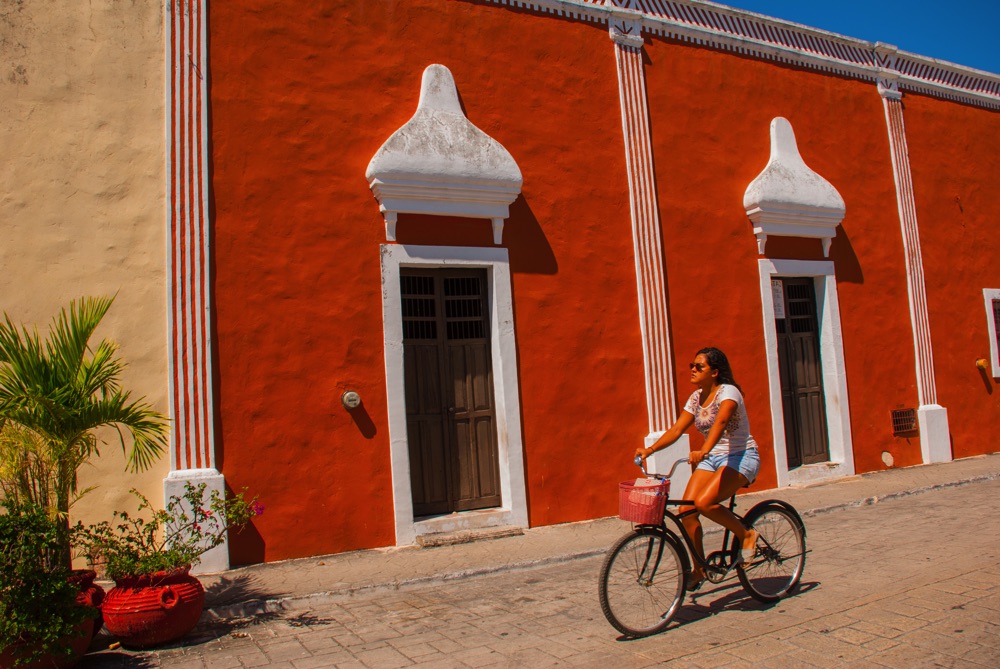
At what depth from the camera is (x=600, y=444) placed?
321 inches

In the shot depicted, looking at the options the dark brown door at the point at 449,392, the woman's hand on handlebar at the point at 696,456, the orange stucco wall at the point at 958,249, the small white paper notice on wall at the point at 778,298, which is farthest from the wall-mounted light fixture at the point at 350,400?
the orange stucco wall at the point at 958,249

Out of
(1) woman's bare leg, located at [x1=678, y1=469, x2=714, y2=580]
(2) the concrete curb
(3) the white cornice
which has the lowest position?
(2) the concrete curb

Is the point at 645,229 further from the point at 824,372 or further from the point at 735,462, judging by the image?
the point at 735,462

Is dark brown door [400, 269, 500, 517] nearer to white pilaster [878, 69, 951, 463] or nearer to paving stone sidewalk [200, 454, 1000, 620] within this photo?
paving stone sidewalk [200, 454, 1000, 620]

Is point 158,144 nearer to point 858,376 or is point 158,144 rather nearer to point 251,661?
point 251,661

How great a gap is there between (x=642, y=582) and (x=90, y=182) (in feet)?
17.1

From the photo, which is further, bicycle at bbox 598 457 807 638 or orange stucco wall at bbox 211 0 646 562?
orange stucco wall at bbox 211 0 646 562

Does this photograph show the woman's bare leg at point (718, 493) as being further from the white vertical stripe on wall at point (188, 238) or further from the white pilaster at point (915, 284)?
the white pilaster at point (915, 284)

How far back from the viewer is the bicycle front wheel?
4258 mm

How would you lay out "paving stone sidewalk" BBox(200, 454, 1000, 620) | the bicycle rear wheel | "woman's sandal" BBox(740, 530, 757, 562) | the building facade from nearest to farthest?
1. "woman's sandal" BBox(740, 530, 757, 562)
2. the bicycle rear wheel
3. "paving stone sidewalk" BBox(200, 454, 1000, 620)
4. the building facade

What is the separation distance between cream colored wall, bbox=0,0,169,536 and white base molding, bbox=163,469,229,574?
160 millimetres

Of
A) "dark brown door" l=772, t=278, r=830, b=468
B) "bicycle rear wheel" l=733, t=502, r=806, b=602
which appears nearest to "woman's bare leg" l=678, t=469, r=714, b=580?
"bicycle rear wheel" l=733, t=502, r=806, b=602

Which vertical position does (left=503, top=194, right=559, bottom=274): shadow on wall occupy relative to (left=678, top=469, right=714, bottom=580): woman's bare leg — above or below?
above

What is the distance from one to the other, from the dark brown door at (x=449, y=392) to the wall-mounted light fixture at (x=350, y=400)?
2.03 ft
